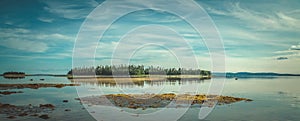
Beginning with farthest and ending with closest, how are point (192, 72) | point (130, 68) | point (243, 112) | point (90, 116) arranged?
point (192, 72), point (130, 68), point (243, 112), point (90, 116)

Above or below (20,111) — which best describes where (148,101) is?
above

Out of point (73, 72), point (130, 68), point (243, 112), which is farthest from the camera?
point (73, 72)

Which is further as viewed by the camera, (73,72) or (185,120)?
(73,72)

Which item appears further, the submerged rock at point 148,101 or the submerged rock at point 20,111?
the submerged rock at point 148,101

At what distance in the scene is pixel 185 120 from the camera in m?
15.5

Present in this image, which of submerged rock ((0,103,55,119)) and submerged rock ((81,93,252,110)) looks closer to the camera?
submerged rock ((0,103,55,119))

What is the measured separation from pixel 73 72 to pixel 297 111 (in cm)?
10478

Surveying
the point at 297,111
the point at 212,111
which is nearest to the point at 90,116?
the point at 212,111

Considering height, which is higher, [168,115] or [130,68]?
[130,68]

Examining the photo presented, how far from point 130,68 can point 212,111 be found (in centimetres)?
7877

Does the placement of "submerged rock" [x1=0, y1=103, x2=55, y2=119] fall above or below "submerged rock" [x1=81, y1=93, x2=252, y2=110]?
below

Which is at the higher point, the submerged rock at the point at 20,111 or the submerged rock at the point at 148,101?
the submerged rock at the point at 148,101

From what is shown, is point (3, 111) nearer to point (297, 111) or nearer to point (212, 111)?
point (212, 111)

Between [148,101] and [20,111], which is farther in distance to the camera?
[148,101]
